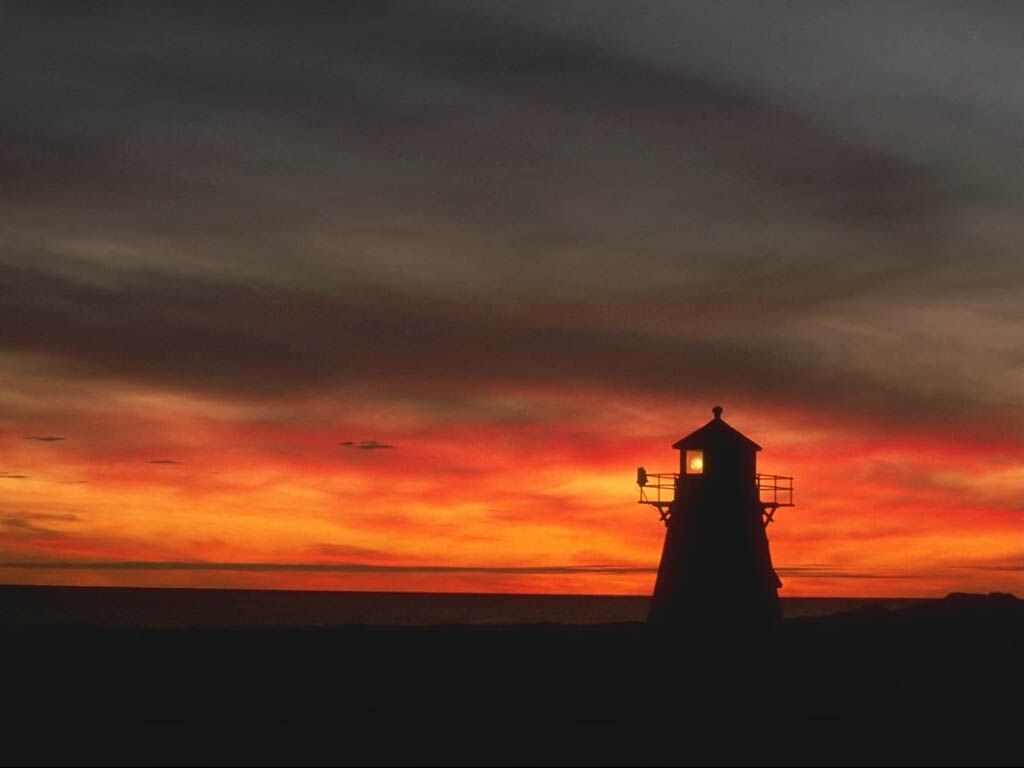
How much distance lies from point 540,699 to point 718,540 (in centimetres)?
692

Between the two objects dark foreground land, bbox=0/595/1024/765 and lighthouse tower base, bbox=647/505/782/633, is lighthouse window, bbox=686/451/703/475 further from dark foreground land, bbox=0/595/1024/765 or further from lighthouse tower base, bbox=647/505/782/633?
dark foreground land, bbox=0/595/1024/765

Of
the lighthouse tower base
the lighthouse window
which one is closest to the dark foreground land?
the lighthouse tower base

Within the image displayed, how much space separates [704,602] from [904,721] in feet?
23.4

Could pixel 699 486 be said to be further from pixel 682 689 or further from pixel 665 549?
pixel 682 689

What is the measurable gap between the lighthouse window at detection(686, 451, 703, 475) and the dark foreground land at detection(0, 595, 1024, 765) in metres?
4.81

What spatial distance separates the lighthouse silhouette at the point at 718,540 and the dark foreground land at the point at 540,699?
86 centimetres

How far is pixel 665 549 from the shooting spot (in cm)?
4066

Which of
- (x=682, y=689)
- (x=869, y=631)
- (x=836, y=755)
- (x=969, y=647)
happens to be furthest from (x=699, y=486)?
(x=869, y=631)

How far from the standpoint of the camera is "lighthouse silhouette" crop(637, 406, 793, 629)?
129ft

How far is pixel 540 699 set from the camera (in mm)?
37656

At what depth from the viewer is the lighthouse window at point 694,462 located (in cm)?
3994

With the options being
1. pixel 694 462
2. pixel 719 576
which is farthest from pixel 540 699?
pixel 694 462

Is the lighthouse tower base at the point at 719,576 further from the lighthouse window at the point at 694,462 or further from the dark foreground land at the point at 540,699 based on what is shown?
the lighthouse window at the point at 694,462

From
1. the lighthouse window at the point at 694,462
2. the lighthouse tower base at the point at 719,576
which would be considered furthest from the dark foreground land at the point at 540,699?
the lighthouse window at the point at 694,462
